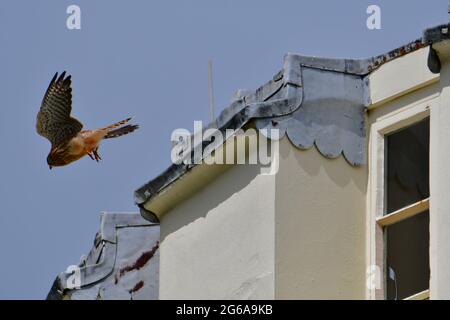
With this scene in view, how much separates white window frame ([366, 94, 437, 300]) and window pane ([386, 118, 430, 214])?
0.05 m

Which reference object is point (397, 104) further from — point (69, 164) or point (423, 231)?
point (69, 164)

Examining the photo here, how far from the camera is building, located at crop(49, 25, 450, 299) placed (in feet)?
53.6

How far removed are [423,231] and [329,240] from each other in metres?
0.66

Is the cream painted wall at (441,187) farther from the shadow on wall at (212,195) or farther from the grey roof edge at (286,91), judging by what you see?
the shadow on wall at (212,195)

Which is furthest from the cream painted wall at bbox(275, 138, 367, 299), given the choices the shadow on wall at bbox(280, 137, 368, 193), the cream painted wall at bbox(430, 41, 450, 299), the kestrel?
the kestrel

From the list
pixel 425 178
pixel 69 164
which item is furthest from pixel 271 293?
pixel 69 164

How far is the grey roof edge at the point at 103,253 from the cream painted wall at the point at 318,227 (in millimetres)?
3441

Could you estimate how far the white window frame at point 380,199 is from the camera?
1642 centimetres

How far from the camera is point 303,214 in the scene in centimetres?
1650

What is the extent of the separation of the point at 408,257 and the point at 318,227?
2.26 feet

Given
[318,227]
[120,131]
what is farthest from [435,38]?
[120,131]

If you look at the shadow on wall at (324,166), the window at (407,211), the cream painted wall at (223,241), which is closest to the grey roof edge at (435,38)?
the window at (407,211)

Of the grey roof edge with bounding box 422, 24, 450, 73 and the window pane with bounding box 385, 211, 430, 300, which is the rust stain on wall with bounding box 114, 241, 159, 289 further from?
the grey roof edge with bounding box 422, 24, 450, 73

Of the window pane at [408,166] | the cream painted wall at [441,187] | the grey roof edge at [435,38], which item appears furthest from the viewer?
the window pane at [408,166]
